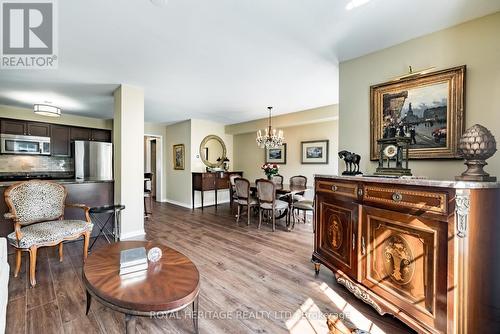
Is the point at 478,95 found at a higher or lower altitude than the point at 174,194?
higher

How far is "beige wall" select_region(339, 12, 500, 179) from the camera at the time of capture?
1.71m

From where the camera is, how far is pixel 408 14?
1.76 m

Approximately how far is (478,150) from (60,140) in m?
6.96

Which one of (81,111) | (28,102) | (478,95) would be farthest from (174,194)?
(478,95)

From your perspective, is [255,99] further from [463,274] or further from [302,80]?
[463,274]

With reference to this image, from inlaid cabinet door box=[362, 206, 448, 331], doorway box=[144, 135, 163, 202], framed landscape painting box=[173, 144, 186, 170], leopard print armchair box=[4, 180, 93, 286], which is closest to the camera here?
inlaid cabinet door box=[362, 206, 448, 331]

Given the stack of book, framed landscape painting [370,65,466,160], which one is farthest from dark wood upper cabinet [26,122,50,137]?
framed landscape painting [370,65,466,160]

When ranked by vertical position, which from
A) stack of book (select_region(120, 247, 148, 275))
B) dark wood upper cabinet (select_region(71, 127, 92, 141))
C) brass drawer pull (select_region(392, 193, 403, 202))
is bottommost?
stack of book (select_region(120, 247, 148, 275))

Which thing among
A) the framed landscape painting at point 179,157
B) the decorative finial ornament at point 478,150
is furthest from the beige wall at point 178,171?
the decorative finial ornament at point 478,150

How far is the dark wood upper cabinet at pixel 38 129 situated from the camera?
15.4ft

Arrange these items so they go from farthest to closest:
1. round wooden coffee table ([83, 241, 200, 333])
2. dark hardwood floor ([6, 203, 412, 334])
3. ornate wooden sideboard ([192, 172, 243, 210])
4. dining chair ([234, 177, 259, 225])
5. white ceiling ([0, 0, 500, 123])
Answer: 1. ornate wooden sideboard ([192, 172, 243, 210])
2. dining chair ([234, 177, 259, 225])
3. white ceiling ([0, 0, 500, 123])
4. dark hardwood floor ([6, 203, 412, 334])
5. round wooden coffee table ([83, 241, 200, 333])

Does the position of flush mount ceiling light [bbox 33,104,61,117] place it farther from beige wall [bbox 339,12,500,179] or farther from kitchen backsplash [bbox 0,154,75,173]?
beige wall [bbox 339,12,500,179]

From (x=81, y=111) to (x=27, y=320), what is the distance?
15.4ft

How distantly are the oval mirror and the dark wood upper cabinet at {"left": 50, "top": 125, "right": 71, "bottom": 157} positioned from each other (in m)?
3.14
